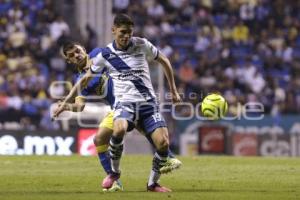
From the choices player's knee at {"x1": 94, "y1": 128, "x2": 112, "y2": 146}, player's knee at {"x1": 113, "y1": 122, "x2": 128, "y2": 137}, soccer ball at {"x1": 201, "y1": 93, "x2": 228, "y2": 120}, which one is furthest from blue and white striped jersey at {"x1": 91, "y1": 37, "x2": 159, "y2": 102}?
soccer ball at {"x1": 201, "y1": 93, "x2": 228, "y2": 120}

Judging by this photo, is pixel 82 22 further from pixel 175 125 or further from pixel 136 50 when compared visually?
pixel 136 50

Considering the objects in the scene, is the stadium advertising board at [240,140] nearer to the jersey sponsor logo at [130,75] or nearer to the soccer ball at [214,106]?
the soccer ball at [214,106]

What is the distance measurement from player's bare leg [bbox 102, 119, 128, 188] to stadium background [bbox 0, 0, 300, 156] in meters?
9.70

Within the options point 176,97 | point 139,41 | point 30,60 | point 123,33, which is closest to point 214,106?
point 176,97

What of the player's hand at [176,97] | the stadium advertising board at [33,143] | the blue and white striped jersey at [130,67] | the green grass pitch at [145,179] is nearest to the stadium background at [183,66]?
the stadium advertising board at [33,143]

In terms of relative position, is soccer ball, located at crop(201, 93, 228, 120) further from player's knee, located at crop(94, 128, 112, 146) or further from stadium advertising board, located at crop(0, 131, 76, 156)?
stadium advertising board, located at crop(0, 131, 76, 156)

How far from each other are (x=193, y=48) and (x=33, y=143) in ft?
30.4

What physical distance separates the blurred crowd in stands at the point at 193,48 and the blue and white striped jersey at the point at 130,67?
13428mm

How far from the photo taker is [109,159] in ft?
41.6

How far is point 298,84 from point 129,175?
1575 cm

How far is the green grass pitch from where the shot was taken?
11.9m

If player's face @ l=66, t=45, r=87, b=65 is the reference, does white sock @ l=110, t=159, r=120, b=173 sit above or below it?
below

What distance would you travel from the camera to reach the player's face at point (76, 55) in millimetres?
12695

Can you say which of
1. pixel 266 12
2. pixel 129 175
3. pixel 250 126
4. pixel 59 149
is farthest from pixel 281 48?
pixel 129 175
